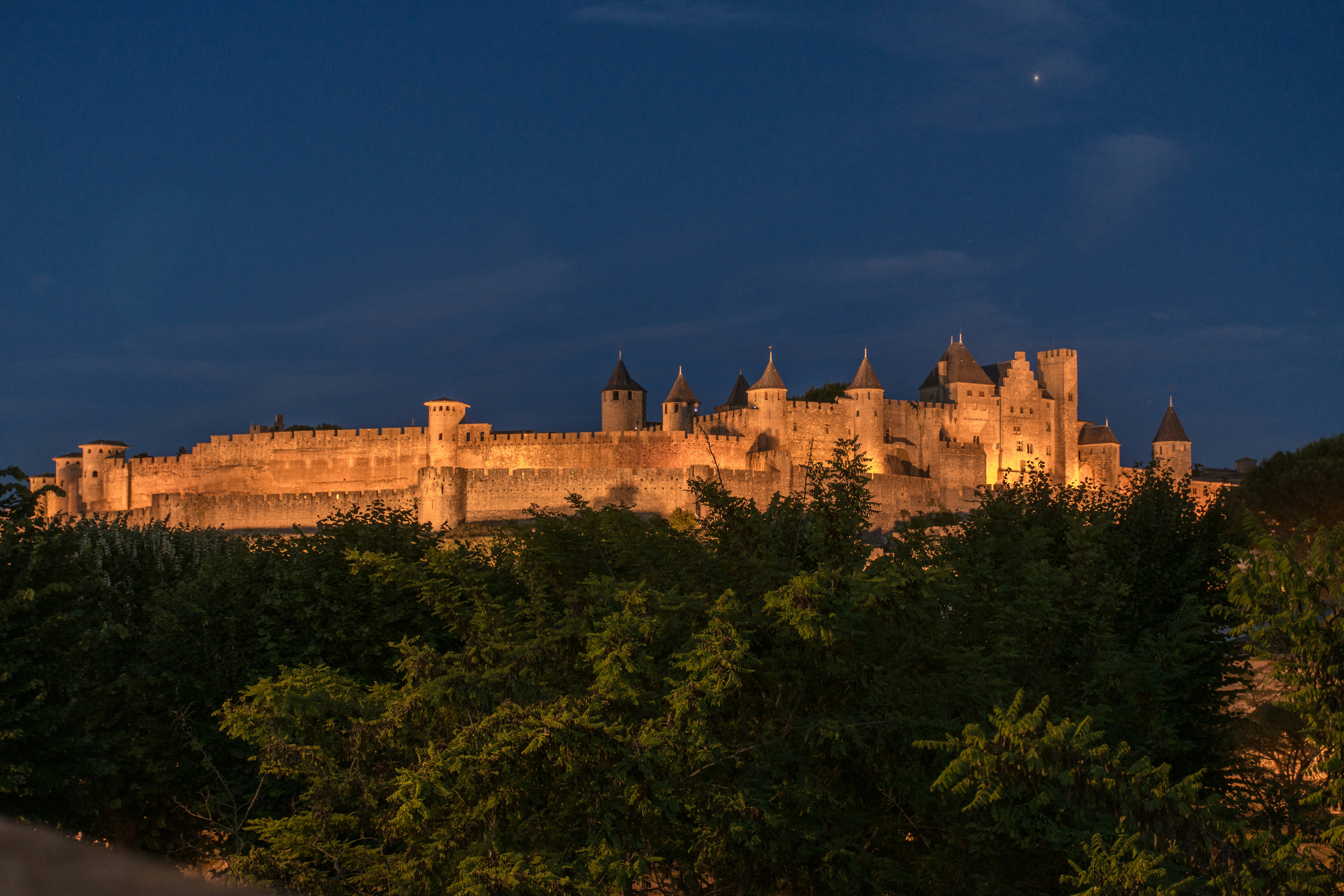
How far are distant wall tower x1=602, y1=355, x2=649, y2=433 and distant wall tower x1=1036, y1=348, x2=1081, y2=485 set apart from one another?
84.2 ft

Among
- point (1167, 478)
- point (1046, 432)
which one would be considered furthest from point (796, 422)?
point (1167, 478)

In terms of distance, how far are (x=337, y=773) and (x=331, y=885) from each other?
1.07m

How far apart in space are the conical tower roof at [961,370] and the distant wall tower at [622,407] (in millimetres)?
20238

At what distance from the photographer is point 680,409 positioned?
67.2 meters

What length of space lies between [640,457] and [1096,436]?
102 feet

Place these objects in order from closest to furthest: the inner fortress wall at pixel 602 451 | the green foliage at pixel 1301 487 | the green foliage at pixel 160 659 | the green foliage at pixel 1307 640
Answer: the green foliage at pixel 1307 640 < the green foliage at pixel 160 659 < the green foliage at pixel 1301 487 < the inner fortress wall at pixel 602 451

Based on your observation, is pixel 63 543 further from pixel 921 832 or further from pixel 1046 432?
pixel 1046 432

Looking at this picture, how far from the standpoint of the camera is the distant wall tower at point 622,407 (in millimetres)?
66312

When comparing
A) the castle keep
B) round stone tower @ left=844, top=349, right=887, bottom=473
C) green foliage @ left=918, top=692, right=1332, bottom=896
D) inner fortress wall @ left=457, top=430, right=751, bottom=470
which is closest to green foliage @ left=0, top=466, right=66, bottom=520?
green foliage @ left=918, top=692, right=1332, bottom=896

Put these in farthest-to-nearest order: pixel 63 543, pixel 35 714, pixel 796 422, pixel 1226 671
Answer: pixel 796 422 < pixel 1226 671 < pixel 63 543 < pixel 35 714

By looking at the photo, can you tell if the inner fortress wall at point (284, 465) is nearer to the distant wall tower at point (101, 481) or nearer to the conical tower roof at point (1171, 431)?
the distant wall tower at point (101, 481)

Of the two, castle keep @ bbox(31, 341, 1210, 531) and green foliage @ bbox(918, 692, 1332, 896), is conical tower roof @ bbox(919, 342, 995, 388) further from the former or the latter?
green foliage @ bbox(918, 692, 1332, 896)

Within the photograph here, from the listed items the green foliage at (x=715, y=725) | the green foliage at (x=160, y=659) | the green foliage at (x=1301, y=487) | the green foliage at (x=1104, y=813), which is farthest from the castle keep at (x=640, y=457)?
the green foliage at (x=1104, y=813)

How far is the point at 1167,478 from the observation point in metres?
22.0
